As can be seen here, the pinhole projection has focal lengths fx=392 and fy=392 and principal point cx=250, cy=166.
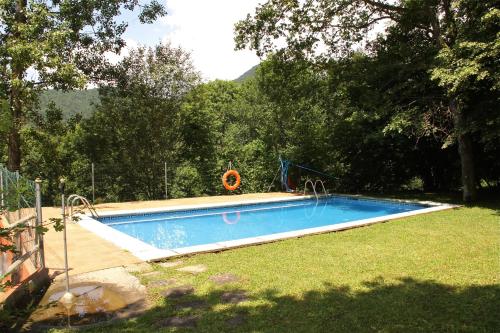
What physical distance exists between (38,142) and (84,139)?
3406 mm

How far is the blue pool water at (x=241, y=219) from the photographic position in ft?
29.2

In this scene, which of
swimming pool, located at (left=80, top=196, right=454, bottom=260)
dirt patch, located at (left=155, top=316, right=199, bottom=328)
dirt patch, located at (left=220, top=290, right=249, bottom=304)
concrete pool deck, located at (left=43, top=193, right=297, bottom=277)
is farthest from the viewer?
swimming pool, located at (left=80, top=196, right=454, bottom=260)

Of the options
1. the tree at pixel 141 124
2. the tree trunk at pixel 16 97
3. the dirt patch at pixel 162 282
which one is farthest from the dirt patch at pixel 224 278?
the tree at pixel 141 124

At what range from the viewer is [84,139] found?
1536cm

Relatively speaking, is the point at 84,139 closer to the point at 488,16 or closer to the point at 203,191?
the point at 203,191

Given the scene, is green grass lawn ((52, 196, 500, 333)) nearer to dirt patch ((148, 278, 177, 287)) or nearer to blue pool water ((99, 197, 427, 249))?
dirt patch ((148, 278, 177, 287))

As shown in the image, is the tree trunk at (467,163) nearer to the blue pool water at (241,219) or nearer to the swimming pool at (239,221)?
the swimming pool at (239,221)

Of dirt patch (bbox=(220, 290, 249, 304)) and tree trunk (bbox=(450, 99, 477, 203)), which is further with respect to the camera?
tree trunk (bbox=(450, 99, 477, 203))

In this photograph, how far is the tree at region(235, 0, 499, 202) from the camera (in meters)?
8.91

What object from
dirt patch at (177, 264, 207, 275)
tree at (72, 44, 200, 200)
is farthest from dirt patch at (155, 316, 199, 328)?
tree at (72, 44, 200, 200)

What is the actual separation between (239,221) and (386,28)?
7.72 metres

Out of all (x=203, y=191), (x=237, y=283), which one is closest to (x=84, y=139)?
(x=203, y=191)

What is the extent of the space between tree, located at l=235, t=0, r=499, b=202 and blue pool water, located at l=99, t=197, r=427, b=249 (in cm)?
278

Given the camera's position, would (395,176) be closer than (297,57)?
No
